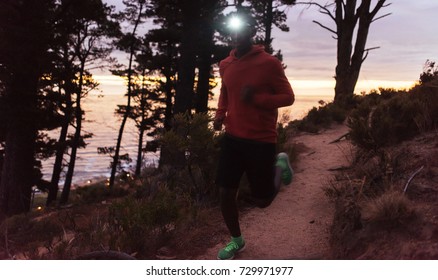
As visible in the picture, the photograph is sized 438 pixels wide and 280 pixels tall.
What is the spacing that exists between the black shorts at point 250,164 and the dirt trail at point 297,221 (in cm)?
83

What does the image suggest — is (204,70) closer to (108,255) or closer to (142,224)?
(142,224)

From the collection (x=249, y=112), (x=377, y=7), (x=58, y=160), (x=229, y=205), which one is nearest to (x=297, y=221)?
(x=229, y=205)

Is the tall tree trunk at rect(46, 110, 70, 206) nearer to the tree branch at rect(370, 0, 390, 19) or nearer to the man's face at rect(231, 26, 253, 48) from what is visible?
the tree branch at rect(370, 0, 390, 19)

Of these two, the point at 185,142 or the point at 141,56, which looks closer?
the point at 185,142

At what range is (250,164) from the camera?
345 centimetres

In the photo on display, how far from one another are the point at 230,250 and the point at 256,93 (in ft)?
5.24

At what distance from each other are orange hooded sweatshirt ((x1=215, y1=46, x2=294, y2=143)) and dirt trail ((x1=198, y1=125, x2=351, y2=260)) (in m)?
1.32

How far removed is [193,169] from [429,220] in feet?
12.6

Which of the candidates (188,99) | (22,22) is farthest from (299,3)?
(22,22)

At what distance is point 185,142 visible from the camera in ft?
18.2

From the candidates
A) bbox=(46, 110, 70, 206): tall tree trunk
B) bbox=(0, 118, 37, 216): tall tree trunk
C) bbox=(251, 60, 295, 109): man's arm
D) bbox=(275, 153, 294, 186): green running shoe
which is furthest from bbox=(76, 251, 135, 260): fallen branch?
bbox=(46, 110, 70, 206): tall tree trunk

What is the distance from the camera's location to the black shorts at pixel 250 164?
3379mm
